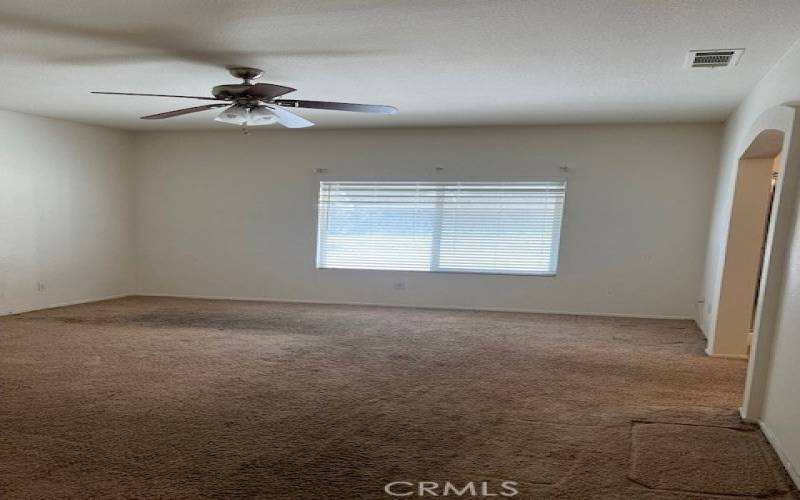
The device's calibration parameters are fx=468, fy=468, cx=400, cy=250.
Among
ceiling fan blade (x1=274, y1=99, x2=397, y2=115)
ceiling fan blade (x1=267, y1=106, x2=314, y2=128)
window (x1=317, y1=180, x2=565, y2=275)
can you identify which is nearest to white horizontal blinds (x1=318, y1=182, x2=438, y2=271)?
window (x1=317, y1=180, x2=565, y2=275)

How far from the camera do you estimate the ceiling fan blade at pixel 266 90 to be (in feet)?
10.4

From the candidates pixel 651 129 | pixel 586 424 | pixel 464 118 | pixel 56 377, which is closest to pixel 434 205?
pixel 464 118

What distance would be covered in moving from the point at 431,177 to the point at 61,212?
4779 millimetres

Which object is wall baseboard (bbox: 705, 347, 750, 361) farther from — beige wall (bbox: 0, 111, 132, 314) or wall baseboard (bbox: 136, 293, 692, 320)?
beige wall (bbox: 0, 111, 132, 314)

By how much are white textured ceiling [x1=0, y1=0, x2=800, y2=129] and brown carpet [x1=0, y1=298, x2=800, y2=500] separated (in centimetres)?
231

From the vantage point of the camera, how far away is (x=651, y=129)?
5.58m

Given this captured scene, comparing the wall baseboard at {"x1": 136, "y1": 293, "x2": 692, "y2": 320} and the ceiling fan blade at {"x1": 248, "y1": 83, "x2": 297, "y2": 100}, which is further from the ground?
the ceiling fan blade at {"x1": 248, "y1": 83, "x2": 297, "y2": 100}

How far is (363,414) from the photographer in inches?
111

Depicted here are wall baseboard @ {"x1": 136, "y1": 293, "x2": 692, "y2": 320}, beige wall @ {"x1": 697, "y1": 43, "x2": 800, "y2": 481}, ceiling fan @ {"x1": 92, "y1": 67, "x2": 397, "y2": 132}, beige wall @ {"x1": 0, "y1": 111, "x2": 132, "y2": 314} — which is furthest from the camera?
wall baseboard @ {"x1": 136, "y1": 293, "x2": 692, "y2": 320}

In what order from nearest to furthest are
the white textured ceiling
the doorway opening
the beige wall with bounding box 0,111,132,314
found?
the white textured ceiling, the doorway opening, the beige wall with bounding box 0,111,132,314

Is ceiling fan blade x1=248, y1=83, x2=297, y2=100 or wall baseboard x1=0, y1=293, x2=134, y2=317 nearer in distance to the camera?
ceiling fan blade x1=248, y1=83, x2=297, y2=100

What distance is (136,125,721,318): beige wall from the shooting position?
18.5ft

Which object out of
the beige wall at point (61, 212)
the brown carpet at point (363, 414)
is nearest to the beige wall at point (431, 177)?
the beige wall at point (61, 212)

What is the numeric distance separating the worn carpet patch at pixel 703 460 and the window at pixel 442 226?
3.45 meters
